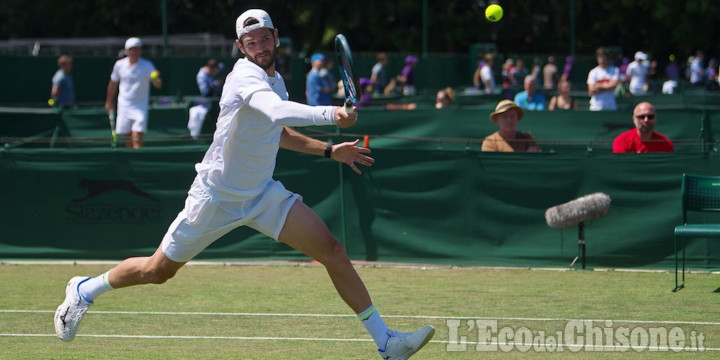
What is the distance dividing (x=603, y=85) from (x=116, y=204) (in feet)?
31.0

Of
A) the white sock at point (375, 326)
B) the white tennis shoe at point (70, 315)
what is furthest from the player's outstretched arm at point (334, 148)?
the white tennis shoe at point (70, 315)

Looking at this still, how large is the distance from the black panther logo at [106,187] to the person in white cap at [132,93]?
4.16m

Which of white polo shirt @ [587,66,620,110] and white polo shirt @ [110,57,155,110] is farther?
white polo shirt @ [587,66,620,110]

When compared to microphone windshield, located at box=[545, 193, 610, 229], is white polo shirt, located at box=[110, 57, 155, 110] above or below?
above

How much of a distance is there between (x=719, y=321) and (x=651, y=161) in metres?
3.07

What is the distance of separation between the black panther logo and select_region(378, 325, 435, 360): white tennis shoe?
19.7 feet

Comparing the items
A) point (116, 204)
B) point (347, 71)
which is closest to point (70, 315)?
point (347, 71)

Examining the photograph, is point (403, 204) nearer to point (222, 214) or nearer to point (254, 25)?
point (222, 214)

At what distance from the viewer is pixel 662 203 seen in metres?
11.7

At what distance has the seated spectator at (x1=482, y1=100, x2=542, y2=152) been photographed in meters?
12.6

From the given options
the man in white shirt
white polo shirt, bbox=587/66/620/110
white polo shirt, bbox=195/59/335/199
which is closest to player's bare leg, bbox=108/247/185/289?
white polo shirt, bbox=195/59/335/199

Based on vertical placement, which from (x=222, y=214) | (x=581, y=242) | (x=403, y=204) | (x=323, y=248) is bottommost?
(x=581, y=242)

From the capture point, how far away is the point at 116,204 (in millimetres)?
12688

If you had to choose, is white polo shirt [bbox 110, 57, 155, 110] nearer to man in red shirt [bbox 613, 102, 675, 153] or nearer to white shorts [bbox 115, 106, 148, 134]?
white shorts [bbox 115, 106, 148, 134]
